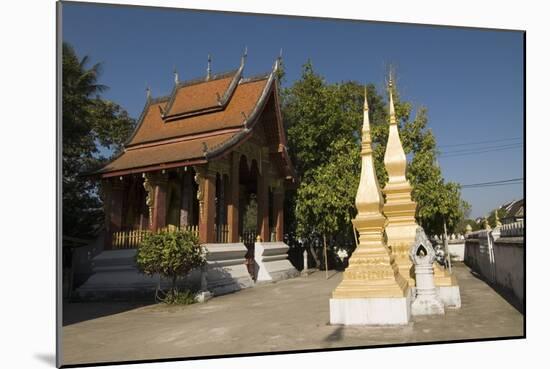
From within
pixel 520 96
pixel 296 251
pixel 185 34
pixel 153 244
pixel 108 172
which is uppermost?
pixel 185 34

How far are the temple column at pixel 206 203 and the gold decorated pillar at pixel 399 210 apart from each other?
3.31 meters

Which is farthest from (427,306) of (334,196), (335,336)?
(334,196)

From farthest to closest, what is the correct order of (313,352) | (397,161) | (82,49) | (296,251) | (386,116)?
1. (296,251)
2. (386,116)
3. (397,161)
4. (82,49)
5. (313,352)

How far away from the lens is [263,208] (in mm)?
10141

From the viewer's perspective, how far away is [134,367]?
3963 millimetres

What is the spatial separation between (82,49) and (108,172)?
9.58 ft

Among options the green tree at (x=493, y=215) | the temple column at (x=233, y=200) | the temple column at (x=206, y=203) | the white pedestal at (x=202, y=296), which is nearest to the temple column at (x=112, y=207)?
the temple column at (x=206, y=203)

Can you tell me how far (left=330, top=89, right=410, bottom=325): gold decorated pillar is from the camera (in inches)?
175

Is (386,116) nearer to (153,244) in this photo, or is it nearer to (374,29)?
(374,29)

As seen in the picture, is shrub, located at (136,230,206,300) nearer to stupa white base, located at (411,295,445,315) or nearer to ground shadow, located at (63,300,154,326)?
ground shadow, located at (63,300,154,326)

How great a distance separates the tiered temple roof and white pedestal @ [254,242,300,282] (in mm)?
1706

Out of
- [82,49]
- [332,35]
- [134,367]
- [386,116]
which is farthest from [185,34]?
[386,116]

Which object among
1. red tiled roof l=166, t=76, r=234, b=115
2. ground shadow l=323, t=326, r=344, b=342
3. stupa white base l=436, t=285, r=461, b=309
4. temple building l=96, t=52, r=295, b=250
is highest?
red tiled roof l=166, t=76, r=234, b=115

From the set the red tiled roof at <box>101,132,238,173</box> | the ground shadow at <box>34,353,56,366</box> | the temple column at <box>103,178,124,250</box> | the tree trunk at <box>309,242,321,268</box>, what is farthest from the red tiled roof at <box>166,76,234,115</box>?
the ground shadow at <box>34,353,56,366</box>
